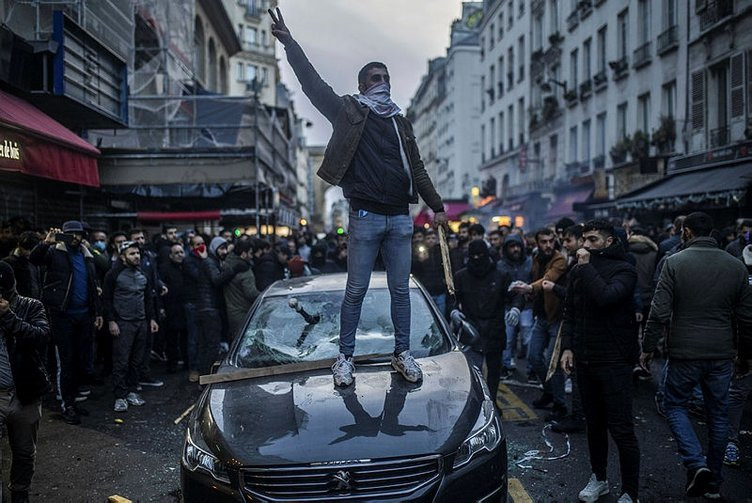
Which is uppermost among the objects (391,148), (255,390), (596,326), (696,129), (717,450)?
(696,129)

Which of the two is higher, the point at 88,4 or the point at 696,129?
the point at 88,4

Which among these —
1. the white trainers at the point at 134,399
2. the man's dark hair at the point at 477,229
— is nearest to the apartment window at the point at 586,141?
the man's dark hair at the point at 477,229

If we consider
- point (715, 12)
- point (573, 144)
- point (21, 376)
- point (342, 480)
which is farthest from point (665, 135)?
point (21, 376)

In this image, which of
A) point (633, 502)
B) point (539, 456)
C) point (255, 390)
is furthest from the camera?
point (539, 456)

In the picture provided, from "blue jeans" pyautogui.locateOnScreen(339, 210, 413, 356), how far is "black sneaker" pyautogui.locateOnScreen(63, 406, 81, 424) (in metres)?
4.16

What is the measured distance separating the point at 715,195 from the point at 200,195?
12.9 metres

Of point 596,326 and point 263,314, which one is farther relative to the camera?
point 263,314

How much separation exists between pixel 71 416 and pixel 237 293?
251 centimetres

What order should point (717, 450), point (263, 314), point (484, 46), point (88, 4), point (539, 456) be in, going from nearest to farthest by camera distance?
point (717, 450) → point (263, 314) → point (539, 456) → point (88, 4) → point (484, 46)

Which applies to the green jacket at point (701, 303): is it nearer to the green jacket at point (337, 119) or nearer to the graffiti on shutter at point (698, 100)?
the green jacket at point (337, 119)

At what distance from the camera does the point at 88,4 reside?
11.8m

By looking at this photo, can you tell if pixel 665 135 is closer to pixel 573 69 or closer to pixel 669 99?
pixel 669 99

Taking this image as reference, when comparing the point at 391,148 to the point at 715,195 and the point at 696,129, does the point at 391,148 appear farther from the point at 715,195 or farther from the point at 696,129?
the point at 696,129

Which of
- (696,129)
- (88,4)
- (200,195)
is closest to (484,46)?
(696,129)
